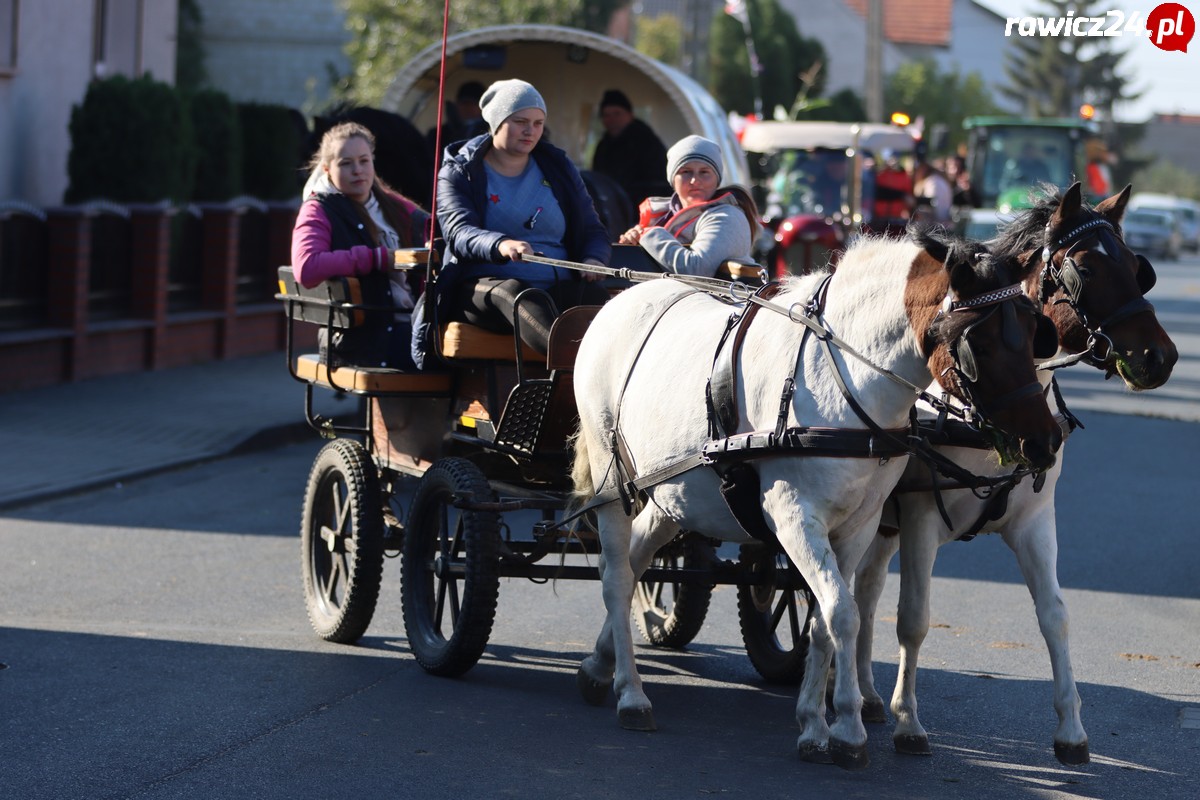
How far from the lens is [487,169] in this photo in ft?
23.6

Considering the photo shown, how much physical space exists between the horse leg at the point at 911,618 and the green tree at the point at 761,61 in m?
36.7

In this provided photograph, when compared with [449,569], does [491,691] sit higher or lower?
lower

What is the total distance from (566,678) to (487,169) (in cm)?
213

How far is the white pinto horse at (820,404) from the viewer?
4.96 metres

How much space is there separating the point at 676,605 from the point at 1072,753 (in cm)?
224

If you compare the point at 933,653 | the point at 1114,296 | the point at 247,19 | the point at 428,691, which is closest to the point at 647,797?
the point at 428,691

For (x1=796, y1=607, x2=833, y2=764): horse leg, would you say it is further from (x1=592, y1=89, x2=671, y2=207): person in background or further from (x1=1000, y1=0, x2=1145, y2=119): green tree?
(x1=1000, y1=0, x2=1145, y2=119): green tree

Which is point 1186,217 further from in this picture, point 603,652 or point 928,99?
point 603,652

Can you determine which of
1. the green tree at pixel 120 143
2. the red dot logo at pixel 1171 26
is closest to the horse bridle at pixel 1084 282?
the red dot logo at pixel 1171 26

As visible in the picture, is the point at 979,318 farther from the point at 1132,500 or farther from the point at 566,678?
the point at 1132,500

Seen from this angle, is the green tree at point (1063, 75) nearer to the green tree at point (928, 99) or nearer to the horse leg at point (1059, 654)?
the green tree at point (928, 99)

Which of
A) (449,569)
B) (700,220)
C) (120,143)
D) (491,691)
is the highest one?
(120,143)

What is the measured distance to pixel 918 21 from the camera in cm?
7931

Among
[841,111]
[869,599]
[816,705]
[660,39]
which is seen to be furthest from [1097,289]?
[660,39]
